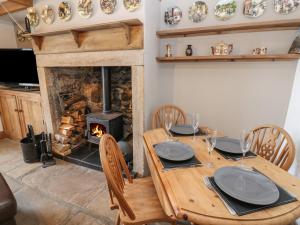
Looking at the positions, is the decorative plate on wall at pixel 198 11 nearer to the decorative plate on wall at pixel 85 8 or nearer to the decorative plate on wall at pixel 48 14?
the decorative plate on wall at pixel 85 8

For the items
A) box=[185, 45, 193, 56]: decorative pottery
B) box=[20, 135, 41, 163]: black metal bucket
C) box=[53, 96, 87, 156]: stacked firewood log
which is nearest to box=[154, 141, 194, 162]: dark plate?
box=[185, 45, 193, 56]: decorative pottery

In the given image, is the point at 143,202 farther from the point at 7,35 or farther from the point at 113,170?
the point at 7,35

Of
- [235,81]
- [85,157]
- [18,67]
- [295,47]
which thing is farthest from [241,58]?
[18,67]

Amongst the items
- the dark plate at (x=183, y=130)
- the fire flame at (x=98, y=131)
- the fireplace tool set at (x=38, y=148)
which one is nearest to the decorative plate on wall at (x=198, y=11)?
the dark plate at (x=183, y=130)

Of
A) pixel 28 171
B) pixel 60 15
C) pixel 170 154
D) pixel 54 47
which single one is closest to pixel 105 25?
pixel 60 15

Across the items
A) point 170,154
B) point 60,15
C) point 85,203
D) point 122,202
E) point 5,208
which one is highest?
point 60,15

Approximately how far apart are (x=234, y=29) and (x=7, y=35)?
4123mm

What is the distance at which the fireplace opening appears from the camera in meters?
2.51

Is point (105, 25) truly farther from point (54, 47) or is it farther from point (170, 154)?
point (170, 154)

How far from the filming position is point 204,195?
88 cm

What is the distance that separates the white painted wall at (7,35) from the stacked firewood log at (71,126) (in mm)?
1548

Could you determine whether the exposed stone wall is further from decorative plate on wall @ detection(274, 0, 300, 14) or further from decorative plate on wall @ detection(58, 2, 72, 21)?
decorative plate on wall @ detection(274, 0, 300, 14)

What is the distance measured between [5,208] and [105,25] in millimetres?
1834

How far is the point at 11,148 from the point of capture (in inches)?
118
